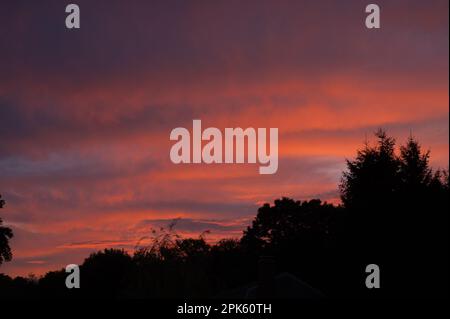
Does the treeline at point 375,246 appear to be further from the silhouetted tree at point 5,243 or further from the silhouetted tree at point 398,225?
the silhouetted tree at point 5,243

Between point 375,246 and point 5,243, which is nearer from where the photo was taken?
point 375,246

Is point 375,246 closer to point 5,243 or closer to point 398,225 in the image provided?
point 398,225

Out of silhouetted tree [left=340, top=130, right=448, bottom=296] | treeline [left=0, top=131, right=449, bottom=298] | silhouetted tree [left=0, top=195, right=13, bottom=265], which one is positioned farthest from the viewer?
silhouetted tree [left=0, top=195, right=13, bottom=265]

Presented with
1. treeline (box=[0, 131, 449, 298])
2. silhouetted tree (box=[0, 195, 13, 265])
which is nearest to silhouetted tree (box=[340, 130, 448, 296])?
treeline (box=[0, 131, 449, 298])

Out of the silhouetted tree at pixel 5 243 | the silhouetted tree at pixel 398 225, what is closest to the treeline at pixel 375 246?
the silhouetted tree at pixel 398 225

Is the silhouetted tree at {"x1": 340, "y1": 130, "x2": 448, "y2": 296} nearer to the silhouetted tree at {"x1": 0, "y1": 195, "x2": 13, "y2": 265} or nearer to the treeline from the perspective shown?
the treeline

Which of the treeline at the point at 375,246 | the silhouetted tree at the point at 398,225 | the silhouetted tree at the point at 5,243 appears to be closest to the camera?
the treeline at the point at 375,246

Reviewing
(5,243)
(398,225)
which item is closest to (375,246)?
(398,225)

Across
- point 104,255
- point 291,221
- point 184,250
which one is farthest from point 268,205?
point 184,250

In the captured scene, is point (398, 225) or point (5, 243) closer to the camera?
point (398, 225)

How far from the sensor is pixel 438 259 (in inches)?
1833

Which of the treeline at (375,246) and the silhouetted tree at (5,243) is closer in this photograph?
the treeline at (375,246)
